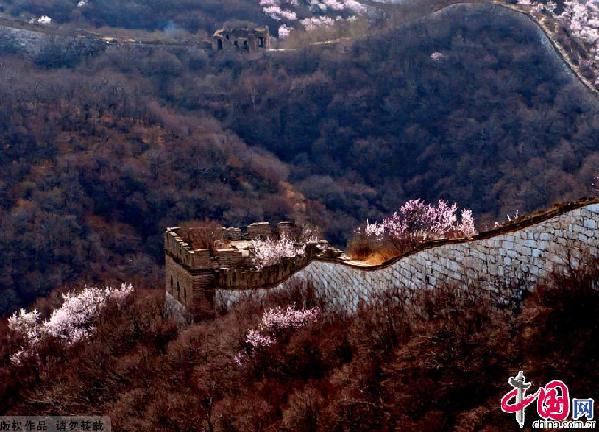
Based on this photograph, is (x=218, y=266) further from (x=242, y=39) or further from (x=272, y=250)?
(x=242, y=39)

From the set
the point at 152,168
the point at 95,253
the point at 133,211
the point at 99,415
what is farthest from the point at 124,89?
the point at 99,415

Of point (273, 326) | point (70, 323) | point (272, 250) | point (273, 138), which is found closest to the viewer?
point (273, 326)

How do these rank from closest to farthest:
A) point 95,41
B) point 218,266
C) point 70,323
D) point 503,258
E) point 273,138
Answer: point 503,258
point 218,266
point 70,323
point 273,138
point 95,41

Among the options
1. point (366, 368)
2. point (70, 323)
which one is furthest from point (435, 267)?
point (70, 323)

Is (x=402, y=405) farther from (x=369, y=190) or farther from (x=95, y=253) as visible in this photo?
(x=369, y=190)

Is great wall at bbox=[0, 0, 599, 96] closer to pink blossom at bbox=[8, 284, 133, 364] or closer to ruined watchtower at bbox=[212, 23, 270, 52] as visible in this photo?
ruined watchtower at bbox=[212, 23, 270, 52]

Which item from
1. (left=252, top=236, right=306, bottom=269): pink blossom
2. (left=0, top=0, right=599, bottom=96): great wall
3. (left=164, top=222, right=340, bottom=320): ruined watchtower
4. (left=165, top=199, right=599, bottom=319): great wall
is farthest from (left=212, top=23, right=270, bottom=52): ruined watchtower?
(left=165, top=199, right=599, bottom=319): great wall

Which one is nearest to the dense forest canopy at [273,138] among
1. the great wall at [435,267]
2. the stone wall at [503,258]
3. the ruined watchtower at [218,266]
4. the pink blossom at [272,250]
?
the ruined watchtower at [218,266]
